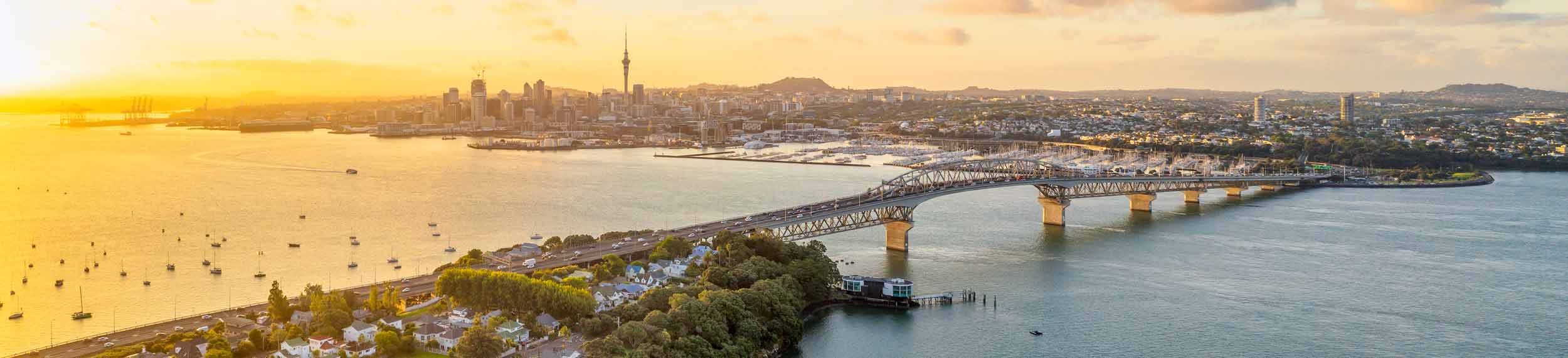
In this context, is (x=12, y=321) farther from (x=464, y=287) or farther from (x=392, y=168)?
(x=392, y=168)

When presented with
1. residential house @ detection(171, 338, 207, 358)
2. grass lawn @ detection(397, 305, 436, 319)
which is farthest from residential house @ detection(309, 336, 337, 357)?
grass lawn @ detection(397, 305, 436, 319)

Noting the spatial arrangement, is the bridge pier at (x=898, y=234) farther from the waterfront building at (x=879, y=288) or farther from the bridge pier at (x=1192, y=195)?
the bridge pier at (x=1192, y=195)

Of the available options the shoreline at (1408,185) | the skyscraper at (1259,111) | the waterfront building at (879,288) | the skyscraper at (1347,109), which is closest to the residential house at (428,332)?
the waterfront building at (879,288)

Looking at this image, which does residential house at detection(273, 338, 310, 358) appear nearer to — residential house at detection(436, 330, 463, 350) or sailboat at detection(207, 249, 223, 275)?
residential house at detection(436, 330, 463, 350)

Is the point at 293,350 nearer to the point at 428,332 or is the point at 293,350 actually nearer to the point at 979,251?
the point at 428,332

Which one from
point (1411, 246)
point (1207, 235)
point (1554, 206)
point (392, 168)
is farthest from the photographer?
point (392, 168)

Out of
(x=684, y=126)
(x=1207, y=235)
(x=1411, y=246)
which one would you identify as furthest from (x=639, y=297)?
(x=684, y=126)
